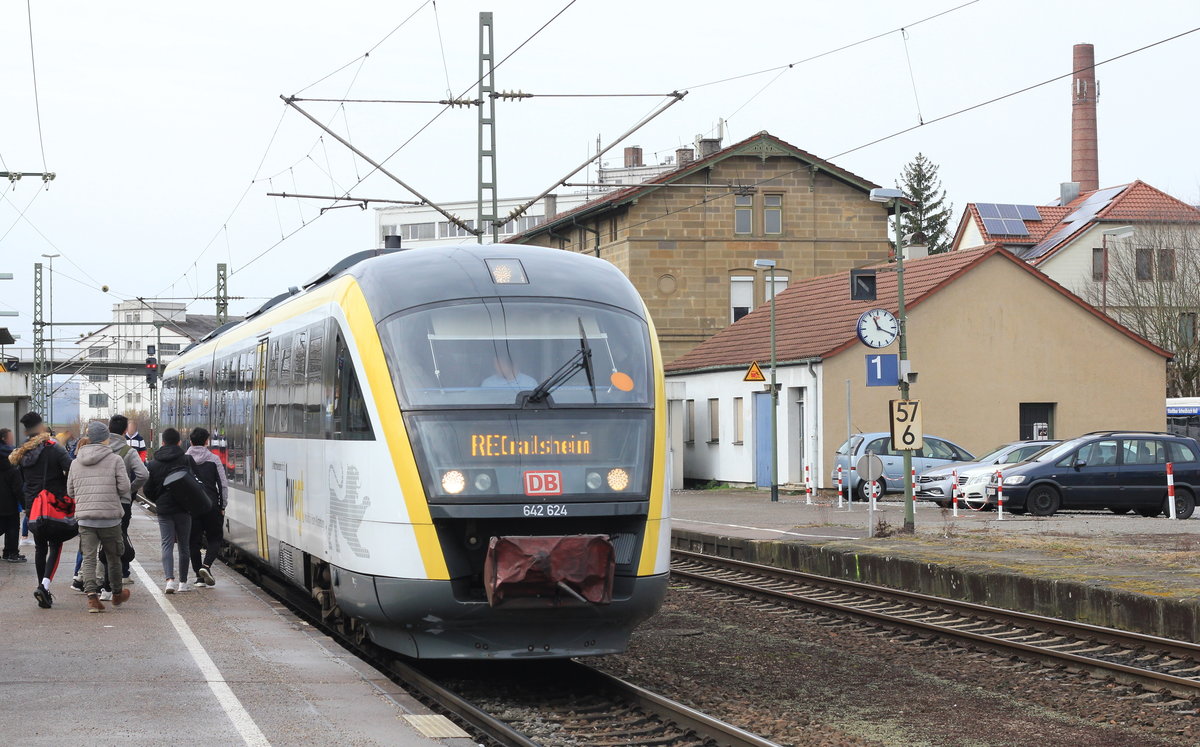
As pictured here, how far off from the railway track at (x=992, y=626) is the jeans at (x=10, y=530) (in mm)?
8071

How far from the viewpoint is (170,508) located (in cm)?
1538

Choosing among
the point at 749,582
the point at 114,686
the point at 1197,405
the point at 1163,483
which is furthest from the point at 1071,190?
the point at 114,686

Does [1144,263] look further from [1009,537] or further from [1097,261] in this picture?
[1009,537]

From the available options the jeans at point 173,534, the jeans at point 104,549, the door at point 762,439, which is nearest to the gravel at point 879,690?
the jeans at point 104,549

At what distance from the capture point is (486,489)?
33.3ft

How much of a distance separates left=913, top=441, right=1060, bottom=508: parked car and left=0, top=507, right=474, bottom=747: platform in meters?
17.7

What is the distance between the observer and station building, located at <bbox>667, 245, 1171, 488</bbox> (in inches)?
1451

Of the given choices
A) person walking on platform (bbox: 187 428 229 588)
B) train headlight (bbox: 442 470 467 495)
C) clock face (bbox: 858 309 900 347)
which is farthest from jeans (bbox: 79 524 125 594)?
clock face (bbox: 858 309 900 347)

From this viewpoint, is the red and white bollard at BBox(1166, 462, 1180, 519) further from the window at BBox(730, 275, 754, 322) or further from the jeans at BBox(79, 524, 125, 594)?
the window at BBox(730, 275, 754, 322)

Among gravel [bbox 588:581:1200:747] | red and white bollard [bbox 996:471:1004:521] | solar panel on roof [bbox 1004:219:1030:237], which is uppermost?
solar panel on roof [bbox 1004:219:1030:237]

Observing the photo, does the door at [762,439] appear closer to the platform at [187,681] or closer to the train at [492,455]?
the platform at [187,681]

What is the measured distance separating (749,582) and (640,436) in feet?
30.3

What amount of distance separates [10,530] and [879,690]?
1190 cm

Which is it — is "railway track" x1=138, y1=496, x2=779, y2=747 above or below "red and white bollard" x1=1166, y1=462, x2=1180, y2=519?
below
